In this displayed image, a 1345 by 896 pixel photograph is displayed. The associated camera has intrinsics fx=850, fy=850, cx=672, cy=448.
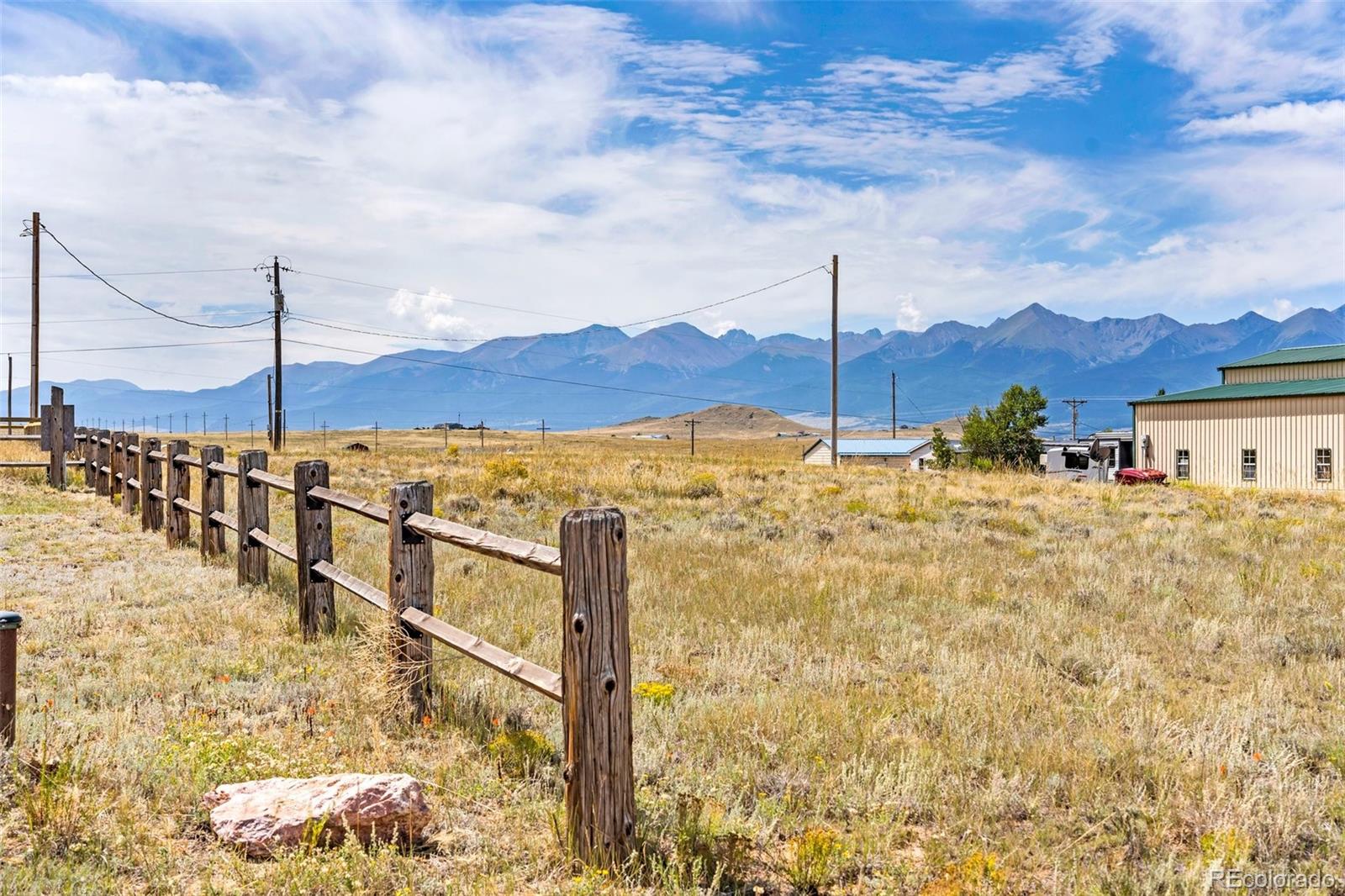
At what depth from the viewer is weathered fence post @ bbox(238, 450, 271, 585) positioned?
9102 mm

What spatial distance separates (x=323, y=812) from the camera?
3717 millimetres

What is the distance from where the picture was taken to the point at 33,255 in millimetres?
34844

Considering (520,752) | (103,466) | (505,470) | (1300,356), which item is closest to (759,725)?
(520,752)

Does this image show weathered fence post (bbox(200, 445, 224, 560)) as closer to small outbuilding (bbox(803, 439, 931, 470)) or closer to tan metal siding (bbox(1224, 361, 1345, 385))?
tan metal siding (bbox(1224, 361, 1345, 385))

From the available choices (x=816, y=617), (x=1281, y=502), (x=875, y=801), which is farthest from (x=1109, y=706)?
(x=1281, y=502)

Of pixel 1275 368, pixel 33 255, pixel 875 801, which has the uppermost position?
pixel 33 255

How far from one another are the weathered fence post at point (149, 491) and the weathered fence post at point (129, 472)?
1.23m

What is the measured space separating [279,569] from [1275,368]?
5036cm

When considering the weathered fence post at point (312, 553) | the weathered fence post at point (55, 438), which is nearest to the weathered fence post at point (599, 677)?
the weathered fence post at point (312, 553)

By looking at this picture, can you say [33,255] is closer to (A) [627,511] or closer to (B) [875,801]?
(A) [627,511]

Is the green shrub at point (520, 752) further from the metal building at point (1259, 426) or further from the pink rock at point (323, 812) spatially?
the metal building at point (1259, 426)

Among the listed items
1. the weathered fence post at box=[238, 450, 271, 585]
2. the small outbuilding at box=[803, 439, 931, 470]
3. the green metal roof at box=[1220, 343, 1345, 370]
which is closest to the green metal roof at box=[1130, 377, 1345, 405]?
the green metal roof at box=[1220, 343, 1345, 370]

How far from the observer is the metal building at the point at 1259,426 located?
121ft

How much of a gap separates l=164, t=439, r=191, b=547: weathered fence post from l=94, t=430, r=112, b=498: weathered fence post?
291 inches
